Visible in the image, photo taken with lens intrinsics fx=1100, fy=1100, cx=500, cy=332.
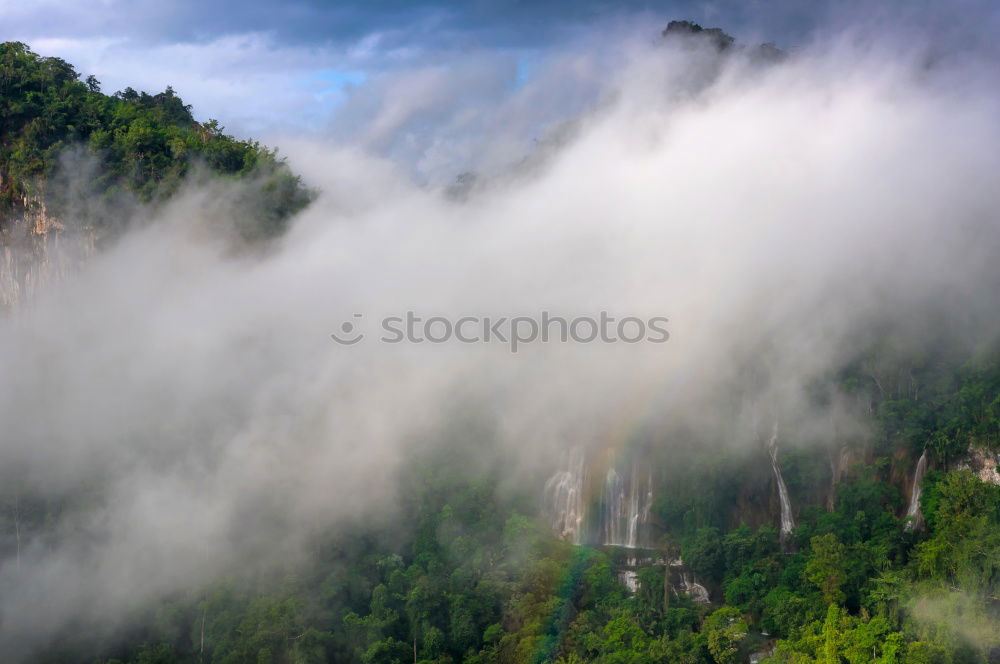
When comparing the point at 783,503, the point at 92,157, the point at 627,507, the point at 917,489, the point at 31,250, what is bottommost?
the point at 627,507

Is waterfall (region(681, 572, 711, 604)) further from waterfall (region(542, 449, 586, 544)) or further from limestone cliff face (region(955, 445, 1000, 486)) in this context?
limestone cliff face (region(955, 445, 1000, 486))

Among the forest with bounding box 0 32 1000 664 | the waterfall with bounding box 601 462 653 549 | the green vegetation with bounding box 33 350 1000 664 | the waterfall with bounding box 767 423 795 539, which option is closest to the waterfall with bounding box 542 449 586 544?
the forest with bounding box 0 32 1000 664

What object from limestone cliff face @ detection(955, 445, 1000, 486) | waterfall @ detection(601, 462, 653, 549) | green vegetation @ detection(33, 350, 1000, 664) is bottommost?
green vegetation @ detection(33, 350, 1000, 664)

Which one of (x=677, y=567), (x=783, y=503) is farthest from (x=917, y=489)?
(x=677, y=567)

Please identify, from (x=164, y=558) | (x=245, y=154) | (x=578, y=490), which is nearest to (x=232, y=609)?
(x=164, y=558)

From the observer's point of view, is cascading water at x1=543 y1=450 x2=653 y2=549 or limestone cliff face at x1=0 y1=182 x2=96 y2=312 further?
limestone cliff face at x1=0 y1=182 x2=96 y2=312

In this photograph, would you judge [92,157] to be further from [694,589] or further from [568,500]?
[694,589]

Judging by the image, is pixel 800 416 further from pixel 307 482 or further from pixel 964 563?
pixel 307 482
